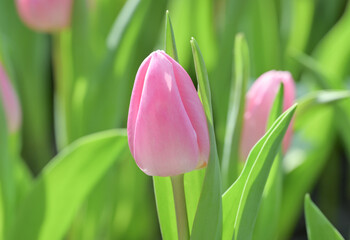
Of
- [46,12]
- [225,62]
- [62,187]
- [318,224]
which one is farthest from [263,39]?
→ [318,224]

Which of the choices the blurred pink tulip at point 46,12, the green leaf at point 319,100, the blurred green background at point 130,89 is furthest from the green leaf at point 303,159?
the blurred pink tulip at point 46,12

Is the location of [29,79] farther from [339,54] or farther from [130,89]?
[339,54]

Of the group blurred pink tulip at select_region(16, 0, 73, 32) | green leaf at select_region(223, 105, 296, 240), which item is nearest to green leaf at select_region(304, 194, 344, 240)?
green leaf at select_region(223, 105, 296, 240)

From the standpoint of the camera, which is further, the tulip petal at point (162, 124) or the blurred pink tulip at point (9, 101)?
the blurred pink tulip at point (9, 101)

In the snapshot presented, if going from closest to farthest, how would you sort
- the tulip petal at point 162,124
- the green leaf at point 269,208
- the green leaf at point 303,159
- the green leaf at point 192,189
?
the tulip petal at point 162,124 → the green leaf at point 192,189 → the green leaf at point 269,208 → the green leaf at point 303,159

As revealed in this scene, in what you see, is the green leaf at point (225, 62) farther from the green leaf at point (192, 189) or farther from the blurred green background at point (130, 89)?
the green leaf at point (192, 189)

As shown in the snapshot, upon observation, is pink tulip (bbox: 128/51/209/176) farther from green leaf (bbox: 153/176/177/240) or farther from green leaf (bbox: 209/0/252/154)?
green leaf (bbox: 209/0/252/154)

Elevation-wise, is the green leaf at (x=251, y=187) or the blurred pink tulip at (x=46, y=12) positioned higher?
the blurred pink tulip at (x=46, y=12)

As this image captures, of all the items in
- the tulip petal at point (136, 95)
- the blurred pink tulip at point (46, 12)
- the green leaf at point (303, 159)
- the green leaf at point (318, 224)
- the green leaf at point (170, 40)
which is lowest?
the green leaf at point (303, 159)
